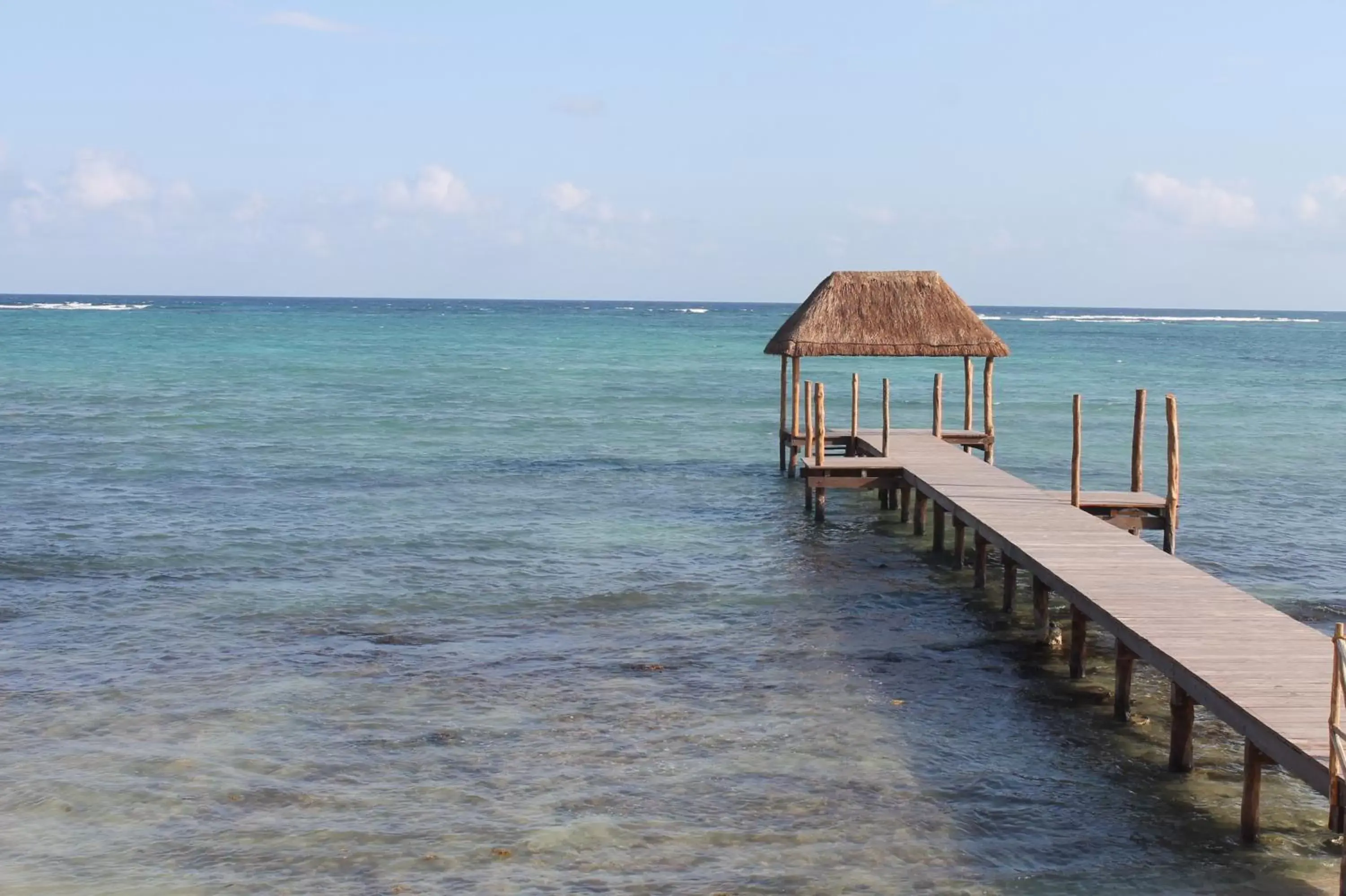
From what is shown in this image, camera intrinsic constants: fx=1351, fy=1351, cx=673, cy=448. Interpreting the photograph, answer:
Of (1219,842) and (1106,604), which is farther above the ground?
(1106,604)

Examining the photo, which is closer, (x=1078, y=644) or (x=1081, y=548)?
(x=1078, y=644)

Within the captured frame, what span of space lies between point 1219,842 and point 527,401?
3305 cm

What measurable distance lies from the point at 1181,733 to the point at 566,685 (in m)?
4.97

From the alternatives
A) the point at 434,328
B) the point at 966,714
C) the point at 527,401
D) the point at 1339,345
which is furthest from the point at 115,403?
the point at 1339,345

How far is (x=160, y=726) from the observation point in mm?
10461

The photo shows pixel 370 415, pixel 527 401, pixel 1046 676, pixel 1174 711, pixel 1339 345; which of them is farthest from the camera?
pixel 1339 345

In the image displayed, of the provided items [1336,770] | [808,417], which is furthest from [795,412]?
[1336,770]

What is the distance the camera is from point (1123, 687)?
10859 mm

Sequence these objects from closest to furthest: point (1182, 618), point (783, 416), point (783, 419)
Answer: point (1182, 618)
point (783, 419)
point (783, 416)

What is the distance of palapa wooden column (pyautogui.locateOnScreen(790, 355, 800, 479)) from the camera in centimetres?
2169

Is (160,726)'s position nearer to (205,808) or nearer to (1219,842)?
(205,808)

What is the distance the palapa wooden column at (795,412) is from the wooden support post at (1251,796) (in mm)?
13028

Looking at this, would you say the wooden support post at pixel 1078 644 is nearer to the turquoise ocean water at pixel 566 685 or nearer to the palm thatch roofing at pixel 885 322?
the turquoise ocean water at pixel 566 685

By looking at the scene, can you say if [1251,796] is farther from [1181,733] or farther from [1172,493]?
[1172,493]
